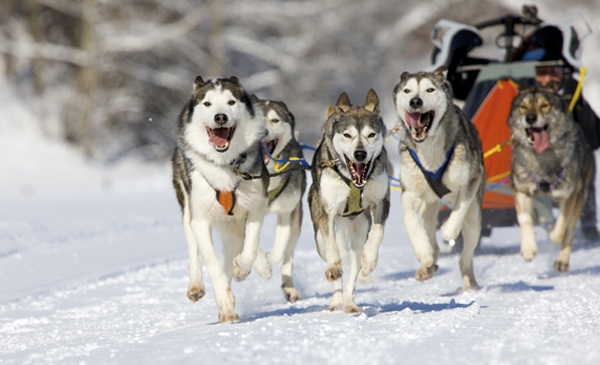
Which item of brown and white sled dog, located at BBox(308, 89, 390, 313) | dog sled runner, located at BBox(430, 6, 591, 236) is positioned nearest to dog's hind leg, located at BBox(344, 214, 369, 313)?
brown and white sled dog, located at BBox(308, 89, 390, 313)

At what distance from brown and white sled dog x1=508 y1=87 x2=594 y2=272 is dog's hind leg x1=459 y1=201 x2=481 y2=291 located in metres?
0.57

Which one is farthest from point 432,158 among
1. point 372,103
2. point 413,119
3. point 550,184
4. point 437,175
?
point 550,184

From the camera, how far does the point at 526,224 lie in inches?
209

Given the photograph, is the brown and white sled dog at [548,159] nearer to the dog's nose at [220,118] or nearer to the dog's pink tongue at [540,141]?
the dog's pink tongue at [540,141]

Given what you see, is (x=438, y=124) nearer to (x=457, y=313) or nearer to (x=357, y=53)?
(x=457, y=313)

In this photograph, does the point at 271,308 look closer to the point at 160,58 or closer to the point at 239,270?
the point at 239,270

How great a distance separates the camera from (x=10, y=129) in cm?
1622

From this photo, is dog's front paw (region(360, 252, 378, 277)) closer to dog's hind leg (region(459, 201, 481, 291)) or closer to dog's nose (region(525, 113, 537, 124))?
dog's hind leg (region(459, 201, 481, 291))

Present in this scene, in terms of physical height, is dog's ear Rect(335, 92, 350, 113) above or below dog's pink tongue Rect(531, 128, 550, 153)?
above

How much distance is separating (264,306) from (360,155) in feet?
4.32

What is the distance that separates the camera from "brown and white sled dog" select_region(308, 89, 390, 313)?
394 centimetres

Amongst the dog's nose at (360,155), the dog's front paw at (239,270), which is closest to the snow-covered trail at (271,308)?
Result: the dog's front paw at (239,270)

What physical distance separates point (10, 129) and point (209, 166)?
1319 cm

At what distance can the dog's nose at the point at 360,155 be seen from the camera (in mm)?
3838
